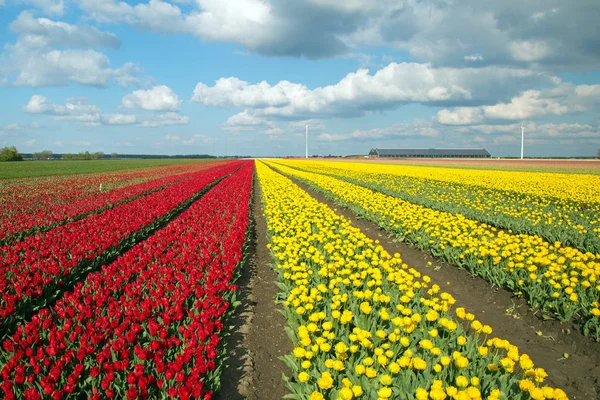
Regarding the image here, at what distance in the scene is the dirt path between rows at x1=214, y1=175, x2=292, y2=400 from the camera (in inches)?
176

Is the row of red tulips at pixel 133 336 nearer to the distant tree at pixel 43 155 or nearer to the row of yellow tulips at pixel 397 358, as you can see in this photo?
the row of yellow tulips at pixel 397 358

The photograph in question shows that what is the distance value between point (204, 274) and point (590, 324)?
646 cm

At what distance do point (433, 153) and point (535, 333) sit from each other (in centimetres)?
13932

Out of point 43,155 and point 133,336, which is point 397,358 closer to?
point 133,336

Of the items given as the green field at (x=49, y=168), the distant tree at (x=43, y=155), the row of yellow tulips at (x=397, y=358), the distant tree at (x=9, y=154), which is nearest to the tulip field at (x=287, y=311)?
the row of yellow tulips at (x=397, y=358)

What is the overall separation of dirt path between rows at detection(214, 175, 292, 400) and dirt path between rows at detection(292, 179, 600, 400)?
3.48 meters

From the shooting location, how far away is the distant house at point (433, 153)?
13429cm

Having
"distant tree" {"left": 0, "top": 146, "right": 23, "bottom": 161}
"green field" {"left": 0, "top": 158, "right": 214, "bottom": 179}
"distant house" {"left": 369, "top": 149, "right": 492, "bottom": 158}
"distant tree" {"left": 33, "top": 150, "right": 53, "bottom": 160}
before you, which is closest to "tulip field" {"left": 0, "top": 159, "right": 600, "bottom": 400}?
"green field" {"left": 0, "top": 158, "right": 214, "bottom": 179}

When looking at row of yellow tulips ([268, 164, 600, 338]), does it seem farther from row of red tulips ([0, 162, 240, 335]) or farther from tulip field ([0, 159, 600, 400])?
row of red tulips ([0, 162, 240, 335])

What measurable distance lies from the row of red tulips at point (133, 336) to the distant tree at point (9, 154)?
125280mm

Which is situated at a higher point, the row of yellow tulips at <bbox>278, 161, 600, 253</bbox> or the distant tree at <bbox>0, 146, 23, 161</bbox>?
the distant tree at <bbox>0, 146, 23, 161</bbox>

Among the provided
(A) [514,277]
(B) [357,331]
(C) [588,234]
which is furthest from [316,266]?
(C) [588,234]

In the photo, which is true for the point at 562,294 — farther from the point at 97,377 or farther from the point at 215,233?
the point at 215,233

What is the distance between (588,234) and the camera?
32.8 feet
